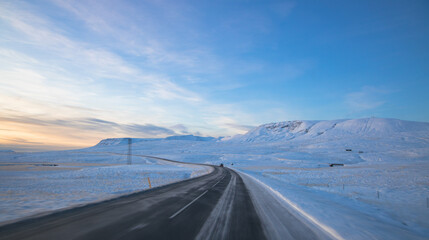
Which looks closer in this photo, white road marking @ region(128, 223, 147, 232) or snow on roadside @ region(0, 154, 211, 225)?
white road marking @ region(128, 223, 147, 232)

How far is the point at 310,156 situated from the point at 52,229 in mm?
85279

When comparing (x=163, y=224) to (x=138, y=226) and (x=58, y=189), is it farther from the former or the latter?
(x=58, y=189)

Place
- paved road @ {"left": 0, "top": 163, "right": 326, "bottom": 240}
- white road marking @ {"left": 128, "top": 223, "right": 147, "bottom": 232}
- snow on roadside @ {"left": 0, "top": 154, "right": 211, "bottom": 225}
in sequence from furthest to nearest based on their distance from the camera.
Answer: snow on roadside @ {"left": 0, "top": 154, "right": 211, "bottom": 225}
white road marking @ {"left": 128, "top": 223, "right": 147, "bottom": 232}
paved road @ {"left": 0, "top": 163, "right": 326, "bottom": 240}

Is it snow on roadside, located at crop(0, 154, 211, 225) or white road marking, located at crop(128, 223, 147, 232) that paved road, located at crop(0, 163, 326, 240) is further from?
snow on roadside, located at crop(0, 154, 211, 225)

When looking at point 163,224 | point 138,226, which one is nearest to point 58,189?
point 138,226

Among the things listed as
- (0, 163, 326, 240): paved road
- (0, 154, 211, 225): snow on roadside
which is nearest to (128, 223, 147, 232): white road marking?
(0, 163, 326, 240): paved road

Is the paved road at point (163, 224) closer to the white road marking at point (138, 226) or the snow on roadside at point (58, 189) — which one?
the white road marking at point (138, 226)

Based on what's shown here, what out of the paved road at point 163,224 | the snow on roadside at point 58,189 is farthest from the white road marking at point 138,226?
the snow on roadside at point 58,189

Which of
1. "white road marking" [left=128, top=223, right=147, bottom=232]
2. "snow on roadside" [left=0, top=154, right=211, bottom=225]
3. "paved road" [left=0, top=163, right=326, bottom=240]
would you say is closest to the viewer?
"paved road" [left=0, top=163, right=326, bottom=240]

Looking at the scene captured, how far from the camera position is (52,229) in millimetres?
6031

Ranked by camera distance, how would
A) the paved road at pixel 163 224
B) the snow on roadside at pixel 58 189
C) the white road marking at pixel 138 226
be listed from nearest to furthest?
the paved road at pixel 163 224, the white road marking at pixel 138 226, the snow on roadside at pixel 58 189

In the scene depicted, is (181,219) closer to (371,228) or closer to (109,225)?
(109,225)

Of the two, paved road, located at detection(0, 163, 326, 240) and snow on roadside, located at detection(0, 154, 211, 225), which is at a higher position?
paved road, located at detection(0, 163, 326, 240)

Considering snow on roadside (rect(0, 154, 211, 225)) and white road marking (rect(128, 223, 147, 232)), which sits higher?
white road marking (rect(128, 223, 147, 232))
